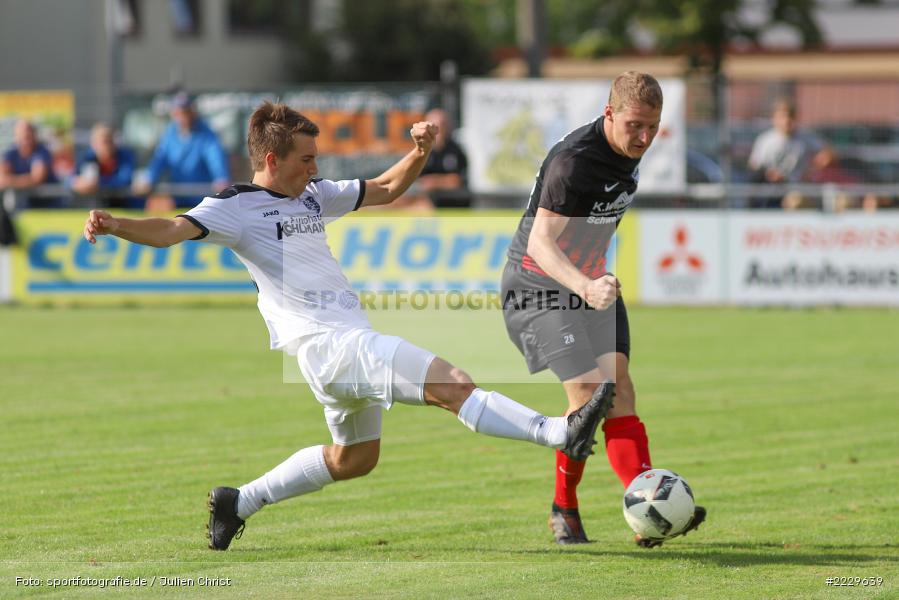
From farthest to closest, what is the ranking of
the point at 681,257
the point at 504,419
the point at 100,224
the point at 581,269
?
the point at 681,257
the point at 581,269
the point at 504,419
the point at 100,224

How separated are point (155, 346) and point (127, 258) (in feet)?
→ 14.1

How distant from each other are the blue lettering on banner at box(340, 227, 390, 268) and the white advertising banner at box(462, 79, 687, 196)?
1.63 metres

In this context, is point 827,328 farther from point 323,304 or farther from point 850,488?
point 323,304

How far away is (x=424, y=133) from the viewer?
6793mm

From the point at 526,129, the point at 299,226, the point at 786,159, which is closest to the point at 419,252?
the point at 526,129

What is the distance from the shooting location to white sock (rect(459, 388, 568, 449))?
19.9ft

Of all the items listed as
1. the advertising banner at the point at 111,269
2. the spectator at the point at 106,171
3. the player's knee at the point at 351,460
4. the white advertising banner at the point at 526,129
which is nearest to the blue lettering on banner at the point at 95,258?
the advertising banner at the point at 111,269

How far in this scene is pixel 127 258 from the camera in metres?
18.9

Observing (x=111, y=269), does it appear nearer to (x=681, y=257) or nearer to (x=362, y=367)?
(x=681, y=257)

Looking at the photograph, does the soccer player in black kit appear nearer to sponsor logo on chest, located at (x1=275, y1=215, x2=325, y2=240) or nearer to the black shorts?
the black shorts

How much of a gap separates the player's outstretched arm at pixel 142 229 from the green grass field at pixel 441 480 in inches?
56.6

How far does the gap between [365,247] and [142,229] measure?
12324 millimetres

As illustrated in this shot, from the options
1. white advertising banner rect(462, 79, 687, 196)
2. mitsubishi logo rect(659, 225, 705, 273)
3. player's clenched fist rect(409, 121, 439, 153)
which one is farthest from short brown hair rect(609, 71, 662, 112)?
white advertising banner rect(462, 79, 687, 196)

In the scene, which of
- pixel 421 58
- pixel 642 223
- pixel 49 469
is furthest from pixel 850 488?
pixel 421 58
